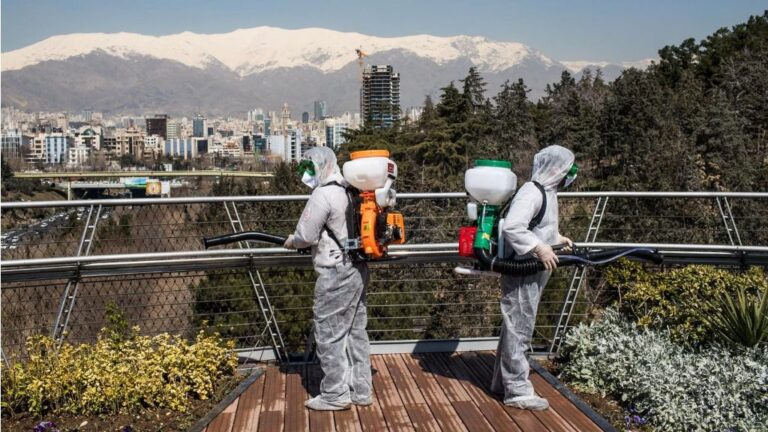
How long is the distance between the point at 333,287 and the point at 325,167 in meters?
0.82

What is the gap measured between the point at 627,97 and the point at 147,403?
6158cm

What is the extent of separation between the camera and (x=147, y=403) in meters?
5.24

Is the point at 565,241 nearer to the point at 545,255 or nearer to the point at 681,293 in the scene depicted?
the point at 545,255

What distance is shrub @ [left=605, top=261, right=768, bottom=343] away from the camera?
589 cm

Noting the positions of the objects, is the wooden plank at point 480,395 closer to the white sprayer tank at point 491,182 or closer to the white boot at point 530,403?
the white boot at point 530,403

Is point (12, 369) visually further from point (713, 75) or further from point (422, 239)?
point (713, 75)

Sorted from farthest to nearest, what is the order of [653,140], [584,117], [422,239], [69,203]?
[584,117] < [653,140] < [422,239] < [69,203]

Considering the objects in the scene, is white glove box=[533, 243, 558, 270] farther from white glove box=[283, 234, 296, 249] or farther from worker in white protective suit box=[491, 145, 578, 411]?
white glove box=[283, 234, 296, 249]

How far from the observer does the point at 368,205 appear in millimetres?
5062

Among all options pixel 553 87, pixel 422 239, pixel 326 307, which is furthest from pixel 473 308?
pixel 553 87

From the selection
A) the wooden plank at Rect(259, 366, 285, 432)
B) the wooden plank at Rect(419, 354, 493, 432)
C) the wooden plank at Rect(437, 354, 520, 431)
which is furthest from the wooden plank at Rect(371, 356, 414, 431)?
the wooden plank at Rect(259, 366, 285, 432)

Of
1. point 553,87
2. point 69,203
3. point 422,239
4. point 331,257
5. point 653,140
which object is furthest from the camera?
point 553,87

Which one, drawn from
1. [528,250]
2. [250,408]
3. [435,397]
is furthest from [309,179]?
[435,397]

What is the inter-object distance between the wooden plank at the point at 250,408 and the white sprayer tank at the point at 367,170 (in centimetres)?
172
